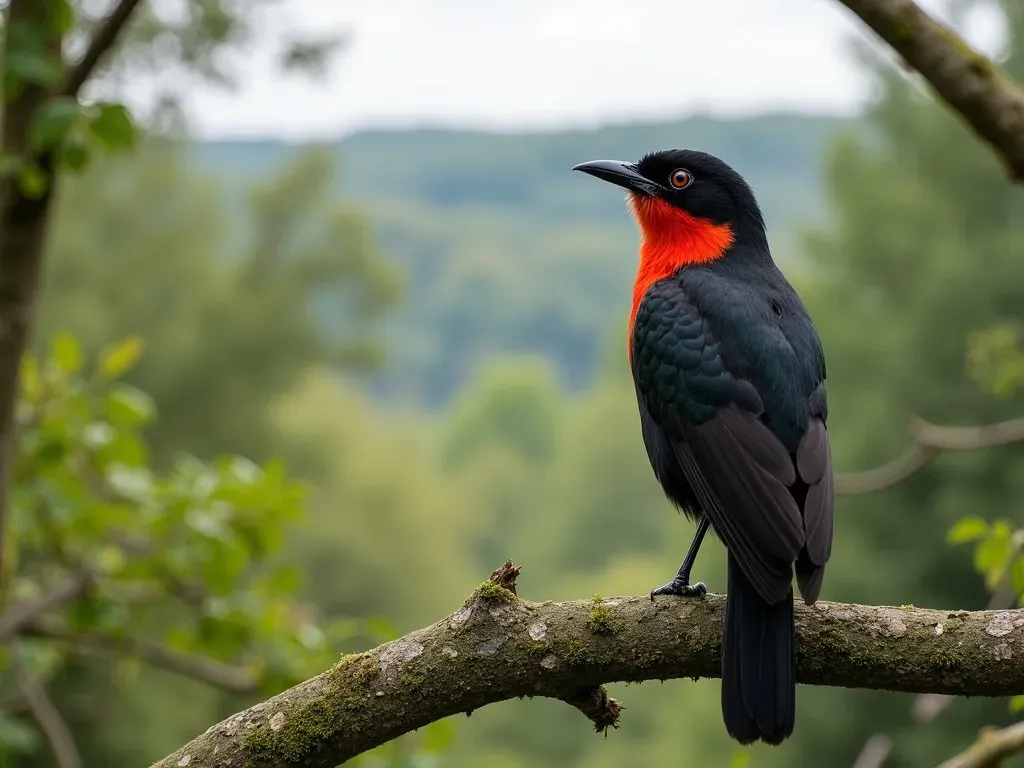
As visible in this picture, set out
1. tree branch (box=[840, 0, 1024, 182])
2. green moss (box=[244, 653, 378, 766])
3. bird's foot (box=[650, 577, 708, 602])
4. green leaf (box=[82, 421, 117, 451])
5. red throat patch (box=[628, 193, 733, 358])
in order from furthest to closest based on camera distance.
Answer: green leaf (box=[82, 421, 117, 451]), red throat patch (box=[628, 193, 733, 358]), tree branch (box=[840, 0, 1024, 182]), bird's foot (box=[650, 577, 708, 602]), green moss (box=[244, 653, 378, 766])

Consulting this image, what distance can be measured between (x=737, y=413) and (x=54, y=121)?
2.22 meters

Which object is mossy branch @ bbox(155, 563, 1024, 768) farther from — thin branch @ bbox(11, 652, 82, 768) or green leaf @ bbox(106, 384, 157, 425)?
thin branch @ bbox(11, 652, 82, 768)

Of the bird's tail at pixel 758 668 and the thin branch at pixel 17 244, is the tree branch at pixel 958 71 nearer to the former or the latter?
the bird's tail at pixel 758 668

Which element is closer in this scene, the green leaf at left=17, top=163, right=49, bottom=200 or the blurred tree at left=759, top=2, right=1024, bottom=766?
the green leaf at left=17, top=163, right=49, bottom=200

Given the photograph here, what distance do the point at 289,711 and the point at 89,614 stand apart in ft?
9.29

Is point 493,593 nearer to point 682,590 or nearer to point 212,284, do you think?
point 682,590

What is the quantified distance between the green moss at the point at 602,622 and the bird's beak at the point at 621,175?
2458mm

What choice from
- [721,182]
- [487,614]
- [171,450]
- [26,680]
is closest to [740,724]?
[487,614]

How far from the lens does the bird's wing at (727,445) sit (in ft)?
11.2

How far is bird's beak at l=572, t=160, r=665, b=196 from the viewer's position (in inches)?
201

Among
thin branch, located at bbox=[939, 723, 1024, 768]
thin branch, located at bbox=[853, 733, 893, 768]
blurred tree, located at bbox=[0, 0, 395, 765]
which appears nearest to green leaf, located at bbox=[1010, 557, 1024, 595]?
thin branch, located at bbox=[939, 723, 1024, 768]

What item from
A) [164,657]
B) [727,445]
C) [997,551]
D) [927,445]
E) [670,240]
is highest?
[670,240]

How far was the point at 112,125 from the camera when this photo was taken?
4004mm

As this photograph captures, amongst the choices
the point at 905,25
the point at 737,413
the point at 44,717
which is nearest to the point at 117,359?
the point at 44,717
